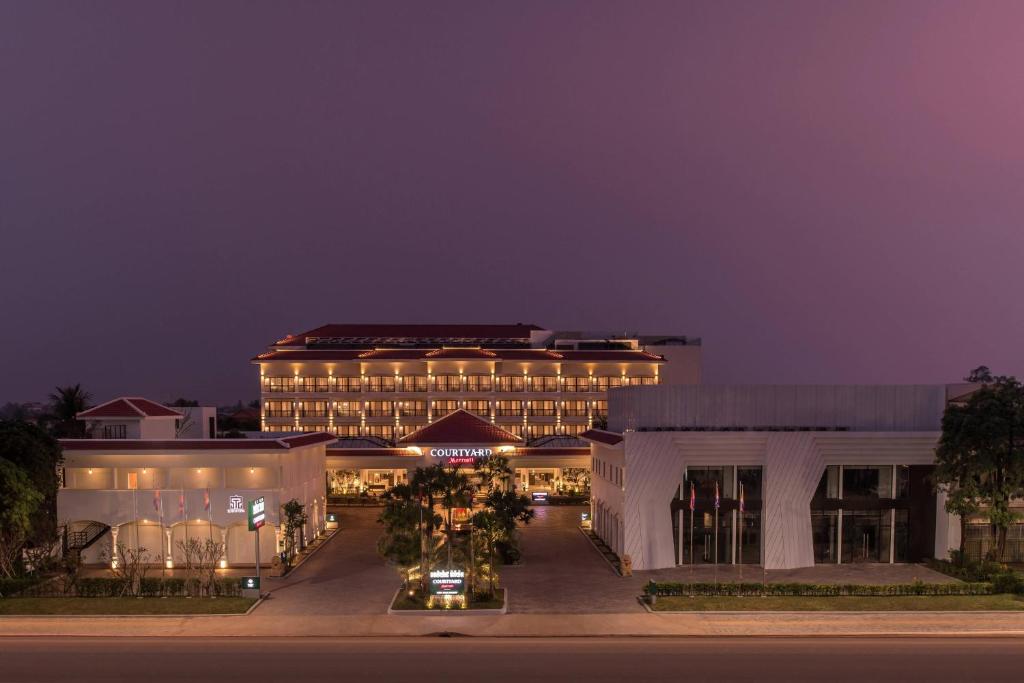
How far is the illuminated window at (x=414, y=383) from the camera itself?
271ft

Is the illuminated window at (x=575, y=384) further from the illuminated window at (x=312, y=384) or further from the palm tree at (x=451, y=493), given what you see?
the palm tree at (x=451, y=493)

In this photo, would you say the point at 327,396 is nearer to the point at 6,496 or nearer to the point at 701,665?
the point at 6,496

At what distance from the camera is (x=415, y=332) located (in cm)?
8981

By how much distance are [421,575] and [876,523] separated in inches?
1004

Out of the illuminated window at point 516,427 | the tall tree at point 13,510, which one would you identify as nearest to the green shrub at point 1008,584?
the tall tree at point 13,510

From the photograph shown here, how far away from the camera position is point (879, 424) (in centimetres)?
4191

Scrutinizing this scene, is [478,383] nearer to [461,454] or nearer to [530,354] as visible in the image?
[530,354]

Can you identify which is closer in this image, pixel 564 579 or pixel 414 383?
pixel 564 579

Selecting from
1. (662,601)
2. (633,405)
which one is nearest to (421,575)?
(662,601)

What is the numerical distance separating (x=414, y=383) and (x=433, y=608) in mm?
52804

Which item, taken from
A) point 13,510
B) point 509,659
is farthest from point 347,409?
point 509,659

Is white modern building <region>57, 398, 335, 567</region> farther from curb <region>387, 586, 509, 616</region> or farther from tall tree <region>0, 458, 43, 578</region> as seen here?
curb <region>387, 586, 509, 616</region>

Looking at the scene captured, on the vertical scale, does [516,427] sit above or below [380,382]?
below

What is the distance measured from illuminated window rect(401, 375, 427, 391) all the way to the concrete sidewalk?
52.6 m
